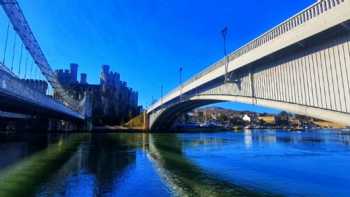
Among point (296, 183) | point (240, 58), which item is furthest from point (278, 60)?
point (296, 183)

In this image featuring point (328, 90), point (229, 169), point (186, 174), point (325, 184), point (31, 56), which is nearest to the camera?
point (328, 90)

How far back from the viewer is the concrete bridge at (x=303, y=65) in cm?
1429

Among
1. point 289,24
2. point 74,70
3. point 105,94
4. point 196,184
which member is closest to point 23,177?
point 196,184

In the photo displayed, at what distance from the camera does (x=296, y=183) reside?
60.1 ft

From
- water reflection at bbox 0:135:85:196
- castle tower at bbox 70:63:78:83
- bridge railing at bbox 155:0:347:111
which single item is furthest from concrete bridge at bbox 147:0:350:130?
castle tower at bbox 70:63:78:83

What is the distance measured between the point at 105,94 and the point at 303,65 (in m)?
141

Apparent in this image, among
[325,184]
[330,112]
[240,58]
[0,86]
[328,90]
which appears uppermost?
[240,58]

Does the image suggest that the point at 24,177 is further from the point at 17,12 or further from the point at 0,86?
the point at 17,12

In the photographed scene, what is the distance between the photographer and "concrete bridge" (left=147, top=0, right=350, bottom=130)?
14.3m

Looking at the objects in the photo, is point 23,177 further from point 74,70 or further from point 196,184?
point 74,70

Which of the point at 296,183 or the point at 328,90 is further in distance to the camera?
the point at 296,183

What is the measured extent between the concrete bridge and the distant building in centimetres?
10034

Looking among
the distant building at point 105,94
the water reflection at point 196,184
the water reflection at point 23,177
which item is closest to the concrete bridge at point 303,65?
the water reflection at point 196,184

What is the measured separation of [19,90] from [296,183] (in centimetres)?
2211
